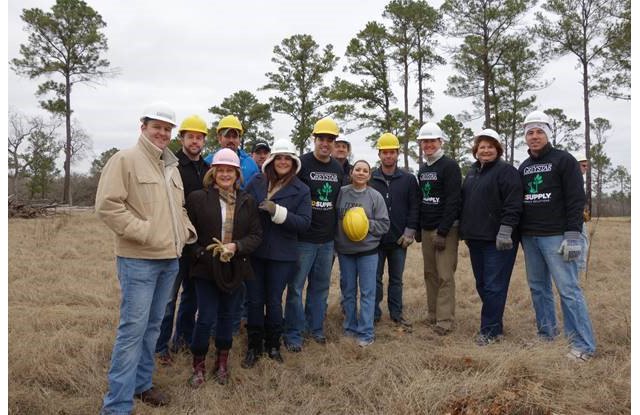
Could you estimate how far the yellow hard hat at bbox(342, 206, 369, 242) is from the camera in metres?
4.93

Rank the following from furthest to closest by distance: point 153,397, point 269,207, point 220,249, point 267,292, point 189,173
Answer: point 267,292
point 189,173
point 269,207
point 220,249
point 153,397

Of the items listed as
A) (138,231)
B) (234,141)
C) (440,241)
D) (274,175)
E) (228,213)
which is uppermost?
(234,141)

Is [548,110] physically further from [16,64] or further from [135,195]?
[135,195]

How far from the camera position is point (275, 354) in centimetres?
453

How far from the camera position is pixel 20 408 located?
3.43m

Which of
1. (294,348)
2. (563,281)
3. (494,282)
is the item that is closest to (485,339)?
(494,282)

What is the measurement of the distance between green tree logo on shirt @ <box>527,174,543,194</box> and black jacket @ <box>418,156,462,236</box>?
84 cm

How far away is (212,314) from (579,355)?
11.5 feet

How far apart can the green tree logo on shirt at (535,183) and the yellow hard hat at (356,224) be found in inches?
69.3

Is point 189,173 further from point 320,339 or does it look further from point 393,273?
point 393,273

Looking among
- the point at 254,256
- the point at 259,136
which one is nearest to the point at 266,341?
the point at 254,256

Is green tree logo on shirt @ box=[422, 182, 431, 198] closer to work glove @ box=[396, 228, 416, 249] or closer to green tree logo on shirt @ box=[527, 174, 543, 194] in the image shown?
work glove @ box=[396, 228, 416, 249]

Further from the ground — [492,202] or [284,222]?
[492,202]

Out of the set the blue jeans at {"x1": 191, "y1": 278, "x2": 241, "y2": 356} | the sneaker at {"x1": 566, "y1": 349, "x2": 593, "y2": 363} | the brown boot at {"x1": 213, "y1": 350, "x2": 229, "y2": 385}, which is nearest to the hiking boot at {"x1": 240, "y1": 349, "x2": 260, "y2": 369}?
the brown boot at {"x1": 213, "y1": 350, "x2": 229, "y2": 385}
